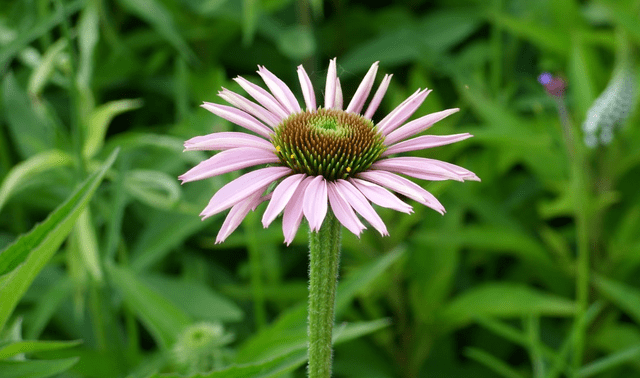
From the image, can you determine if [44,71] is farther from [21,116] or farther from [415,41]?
[415,41]

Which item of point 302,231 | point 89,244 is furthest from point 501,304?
point 89,244

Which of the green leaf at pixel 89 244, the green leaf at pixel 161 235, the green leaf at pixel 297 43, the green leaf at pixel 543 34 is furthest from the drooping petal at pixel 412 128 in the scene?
the green leaf at pixel 543 34

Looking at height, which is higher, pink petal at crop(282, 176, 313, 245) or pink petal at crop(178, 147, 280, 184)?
pink petal at crop(178, 147, 280, 184)

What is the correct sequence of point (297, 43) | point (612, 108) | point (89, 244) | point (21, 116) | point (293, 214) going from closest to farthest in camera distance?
point (293, 214)
point (612, 108)
point (89, 244)
point (21, 116)
point (297, 43)

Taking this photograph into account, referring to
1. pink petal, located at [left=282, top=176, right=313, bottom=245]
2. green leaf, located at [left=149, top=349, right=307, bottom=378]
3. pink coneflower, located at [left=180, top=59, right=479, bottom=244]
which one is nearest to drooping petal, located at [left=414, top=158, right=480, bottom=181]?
pink coneflower, located at [left=180, top=59, right=479, bottom=244]

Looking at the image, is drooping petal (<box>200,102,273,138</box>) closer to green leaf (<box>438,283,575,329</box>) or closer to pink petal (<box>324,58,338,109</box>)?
pink petal (<box>324,58,338,109</box>)
